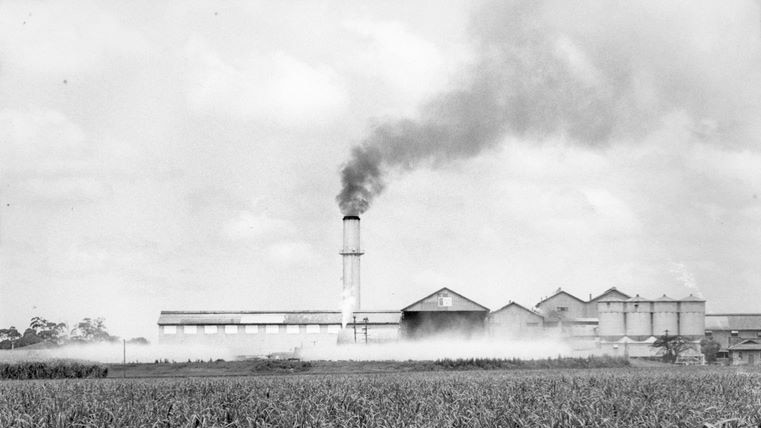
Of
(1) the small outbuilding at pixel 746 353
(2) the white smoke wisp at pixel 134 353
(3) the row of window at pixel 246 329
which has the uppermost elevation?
(3) the row of window at pixel 246 329

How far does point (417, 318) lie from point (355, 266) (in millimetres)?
9902

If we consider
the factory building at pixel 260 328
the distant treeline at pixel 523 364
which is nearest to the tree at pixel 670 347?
the distant treeline at pixel 523 364

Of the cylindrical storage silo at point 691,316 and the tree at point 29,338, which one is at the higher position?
the cylindrical storage silo at point 691,316

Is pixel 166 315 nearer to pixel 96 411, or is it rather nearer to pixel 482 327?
pixel 482 327

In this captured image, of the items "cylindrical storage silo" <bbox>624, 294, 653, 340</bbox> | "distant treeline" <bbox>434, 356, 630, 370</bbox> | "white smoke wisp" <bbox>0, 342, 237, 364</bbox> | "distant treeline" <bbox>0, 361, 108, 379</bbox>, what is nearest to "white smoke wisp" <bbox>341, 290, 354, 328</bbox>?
"white smoke wisp" <bbox>0, 342, 237, 364</bbox>

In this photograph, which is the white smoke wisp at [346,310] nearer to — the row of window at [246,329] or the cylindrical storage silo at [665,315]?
the row of window at [246,329]

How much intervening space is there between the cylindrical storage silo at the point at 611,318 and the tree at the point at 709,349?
32.2ft

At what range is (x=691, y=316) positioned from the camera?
113562 mm

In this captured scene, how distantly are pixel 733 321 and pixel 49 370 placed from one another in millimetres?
100616

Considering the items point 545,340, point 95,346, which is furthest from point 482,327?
point 95,346

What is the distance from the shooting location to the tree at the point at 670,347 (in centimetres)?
9050

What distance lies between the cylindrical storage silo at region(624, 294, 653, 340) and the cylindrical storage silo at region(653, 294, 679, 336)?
0.64 meters

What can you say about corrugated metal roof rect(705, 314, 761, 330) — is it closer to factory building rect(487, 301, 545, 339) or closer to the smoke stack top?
factory building rect(487, 301, 545, 339)

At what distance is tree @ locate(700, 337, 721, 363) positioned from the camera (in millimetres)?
106438
